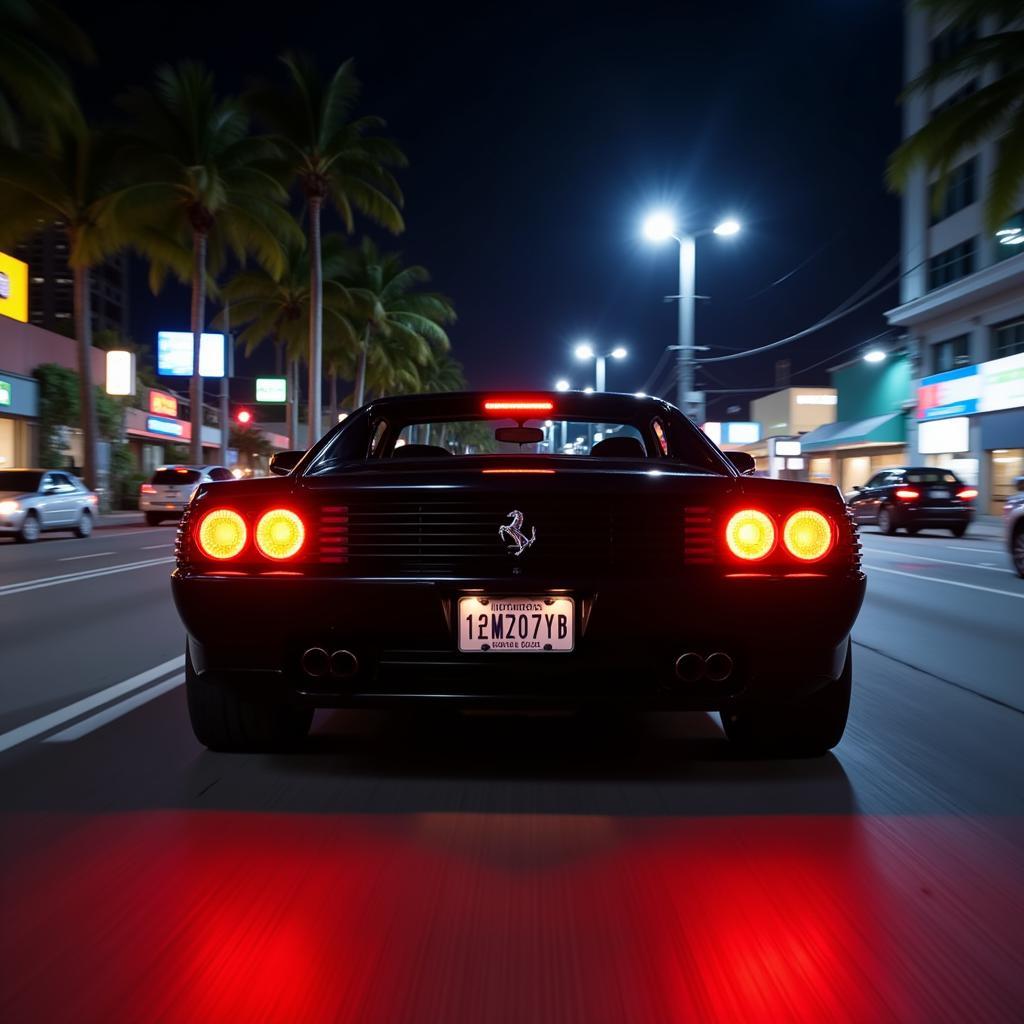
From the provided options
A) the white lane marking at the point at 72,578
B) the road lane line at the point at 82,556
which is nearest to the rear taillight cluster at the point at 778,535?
the white lane marking at the point at 72,578

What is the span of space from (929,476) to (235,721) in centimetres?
2215

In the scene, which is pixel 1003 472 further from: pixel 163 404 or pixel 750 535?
pixel 163 404

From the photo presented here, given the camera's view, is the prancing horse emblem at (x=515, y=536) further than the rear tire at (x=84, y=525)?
No

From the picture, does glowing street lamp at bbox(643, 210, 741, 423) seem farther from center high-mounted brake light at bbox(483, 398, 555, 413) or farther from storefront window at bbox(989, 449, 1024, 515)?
center high-mounted brake light at bbox(483, 398, 555, 413)

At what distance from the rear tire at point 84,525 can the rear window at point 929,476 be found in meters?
17.4

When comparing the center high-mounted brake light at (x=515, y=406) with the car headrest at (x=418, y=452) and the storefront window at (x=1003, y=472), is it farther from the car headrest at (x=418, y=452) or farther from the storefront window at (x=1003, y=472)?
the storefront window at (x=1003, y=472)

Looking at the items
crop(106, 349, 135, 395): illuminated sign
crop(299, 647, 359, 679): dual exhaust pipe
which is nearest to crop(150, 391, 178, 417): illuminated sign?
crop(106, 349, 135, 395): illuminated sign

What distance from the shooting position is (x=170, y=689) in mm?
5738

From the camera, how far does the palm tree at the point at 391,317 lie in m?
58.6

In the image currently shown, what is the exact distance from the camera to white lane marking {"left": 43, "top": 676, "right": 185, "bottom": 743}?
459 centimetres

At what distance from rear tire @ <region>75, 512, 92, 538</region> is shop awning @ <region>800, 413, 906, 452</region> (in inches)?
1207

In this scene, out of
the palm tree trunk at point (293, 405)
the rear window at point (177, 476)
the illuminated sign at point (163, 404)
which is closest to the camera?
the rear window at point (177, 476)

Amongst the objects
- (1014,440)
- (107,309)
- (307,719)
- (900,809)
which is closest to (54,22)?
(307,719)

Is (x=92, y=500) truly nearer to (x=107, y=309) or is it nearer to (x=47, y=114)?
(x=47, y=114)
